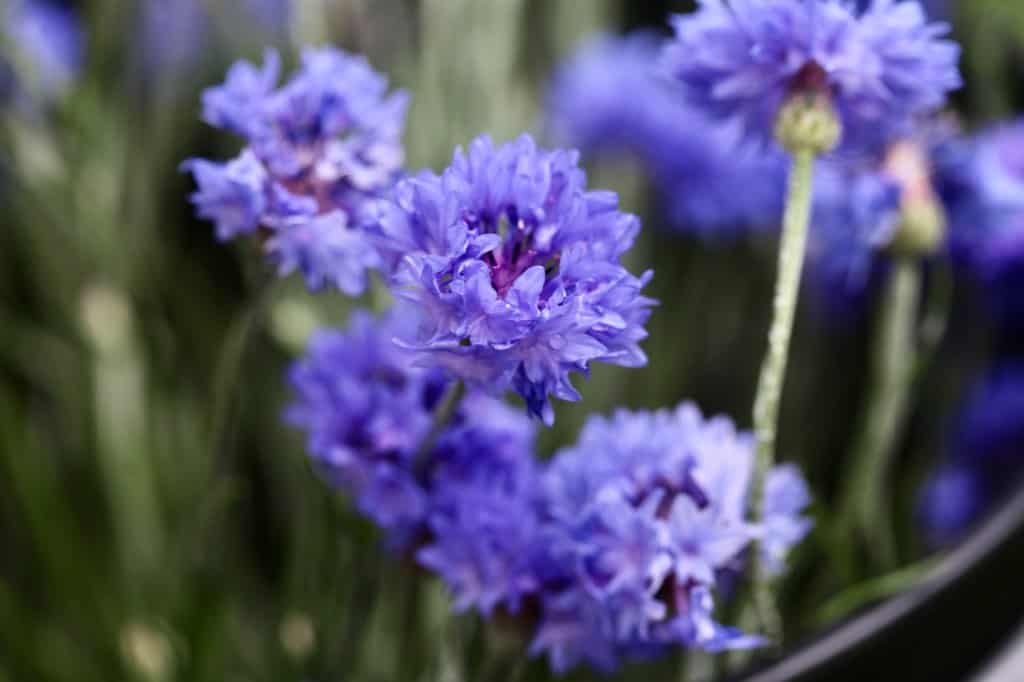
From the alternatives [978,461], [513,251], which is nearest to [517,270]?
[513,251]

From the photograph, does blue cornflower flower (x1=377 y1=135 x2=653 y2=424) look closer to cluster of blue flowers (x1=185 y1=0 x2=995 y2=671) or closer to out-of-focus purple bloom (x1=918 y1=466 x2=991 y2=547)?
cluster of blue flowers (x1=185 y1=0 x2=995 y2=671)

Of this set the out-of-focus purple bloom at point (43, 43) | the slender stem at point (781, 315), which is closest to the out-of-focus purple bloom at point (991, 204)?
the slender stem at point (781, 315)

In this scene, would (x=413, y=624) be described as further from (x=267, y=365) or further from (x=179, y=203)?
(x=179, y=203)

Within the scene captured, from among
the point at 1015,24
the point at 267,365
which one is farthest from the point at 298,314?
the point at 1015,24

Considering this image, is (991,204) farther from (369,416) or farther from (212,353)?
(212,353)

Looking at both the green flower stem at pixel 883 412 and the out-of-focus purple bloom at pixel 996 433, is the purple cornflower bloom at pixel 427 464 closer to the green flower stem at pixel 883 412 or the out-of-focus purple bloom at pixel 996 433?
the green flower stem at pixel 883 412
